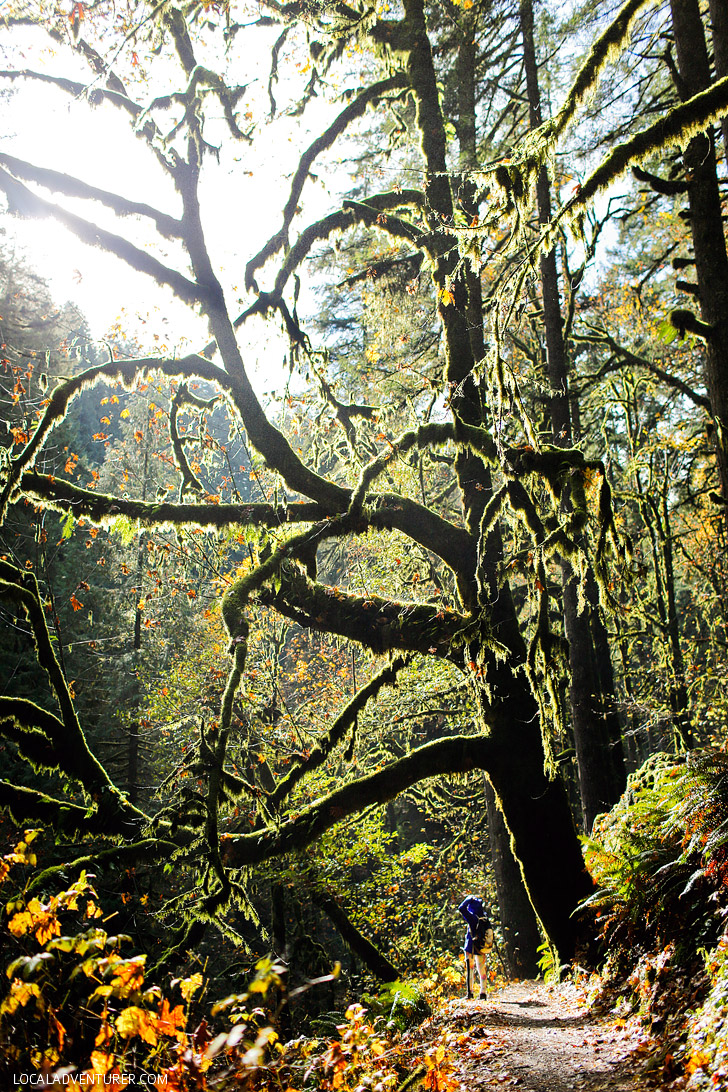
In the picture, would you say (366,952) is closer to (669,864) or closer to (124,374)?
(669,864)

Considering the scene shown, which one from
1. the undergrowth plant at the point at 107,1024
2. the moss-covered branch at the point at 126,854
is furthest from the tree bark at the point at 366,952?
the undergrowth plant at the point at 107,1024

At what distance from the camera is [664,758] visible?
7.88 metres

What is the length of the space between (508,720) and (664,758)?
7.36ft

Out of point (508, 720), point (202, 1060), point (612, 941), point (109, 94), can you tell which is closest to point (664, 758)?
point (508, 720)

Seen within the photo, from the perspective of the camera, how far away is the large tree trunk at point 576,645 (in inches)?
394

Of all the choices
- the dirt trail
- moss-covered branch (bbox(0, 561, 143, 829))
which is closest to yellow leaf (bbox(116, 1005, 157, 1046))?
the dirt trail

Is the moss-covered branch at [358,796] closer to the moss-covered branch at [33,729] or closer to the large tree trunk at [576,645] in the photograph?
the moss-covered branch at [33,729]

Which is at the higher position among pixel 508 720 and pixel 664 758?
pixel 508 720

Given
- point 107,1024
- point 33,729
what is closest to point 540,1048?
point 107,1024

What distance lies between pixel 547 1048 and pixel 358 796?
2679 millimetres

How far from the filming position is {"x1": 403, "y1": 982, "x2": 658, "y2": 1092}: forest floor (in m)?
3.75

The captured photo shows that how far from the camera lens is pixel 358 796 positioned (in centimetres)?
671

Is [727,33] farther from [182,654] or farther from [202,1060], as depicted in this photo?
[182,654]

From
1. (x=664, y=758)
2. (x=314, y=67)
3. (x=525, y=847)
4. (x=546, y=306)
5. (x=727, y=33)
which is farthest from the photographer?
(x=546, y=306)
